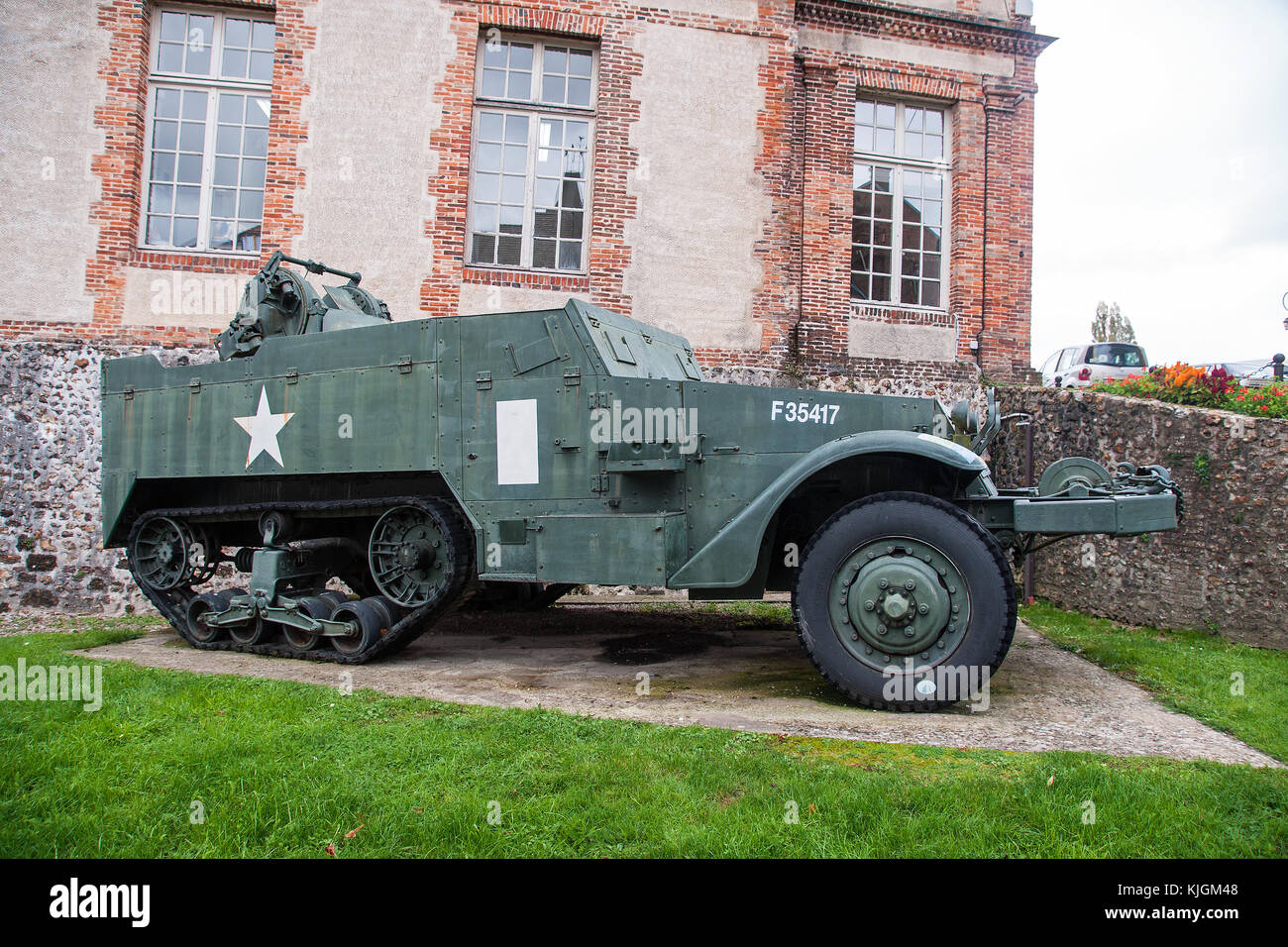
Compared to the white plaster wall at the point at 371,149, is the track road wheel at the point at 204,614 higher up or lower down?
lower down

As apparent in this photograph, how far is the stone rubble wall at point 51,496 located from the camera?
9.41 metres

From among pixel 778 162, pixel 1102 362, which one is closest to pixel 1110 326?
pixel 1102 362

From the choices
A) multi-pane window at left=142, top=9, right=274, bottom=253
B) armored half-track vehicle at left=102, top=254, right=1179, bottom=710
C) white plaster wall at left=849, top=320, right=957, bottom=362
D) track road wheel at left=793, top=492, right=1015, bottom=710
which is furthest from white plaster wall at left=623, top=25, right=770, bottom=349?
track road wheel at left=793, top=492, right=1015, bottom=710

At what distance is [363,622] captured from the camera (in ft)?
19.9

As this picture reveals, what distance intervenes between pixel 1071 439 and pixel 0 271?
38.1 feet

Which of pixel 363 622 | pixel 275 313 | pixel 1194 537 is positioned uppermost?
pixel 275 313

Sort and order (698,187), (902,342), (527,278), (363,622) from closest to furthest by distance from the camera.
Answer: (363,622)
(527,278)
(698,187)
(902,342)

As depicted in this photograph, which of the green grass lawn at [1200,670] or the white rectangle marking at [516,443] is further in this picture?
the white rectangle marking at [516,443]

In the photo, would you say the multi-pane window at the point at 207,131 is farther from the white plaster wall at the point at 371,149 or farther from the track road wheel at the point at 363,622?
the track road wheel at the point at 363,622

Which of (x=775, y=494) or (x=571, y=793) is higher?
(x=775, y=494)

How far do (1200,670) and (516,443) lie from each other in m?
4.69

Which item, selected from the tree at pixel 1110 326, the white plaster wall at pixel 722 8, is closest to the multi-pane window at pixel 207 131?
the white plaster wall at pixel 722 8

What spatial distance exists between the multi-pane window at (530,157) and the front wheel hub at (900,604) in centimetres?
708

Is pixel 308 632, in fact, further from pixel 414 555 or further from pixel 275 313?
pixel 275 313
